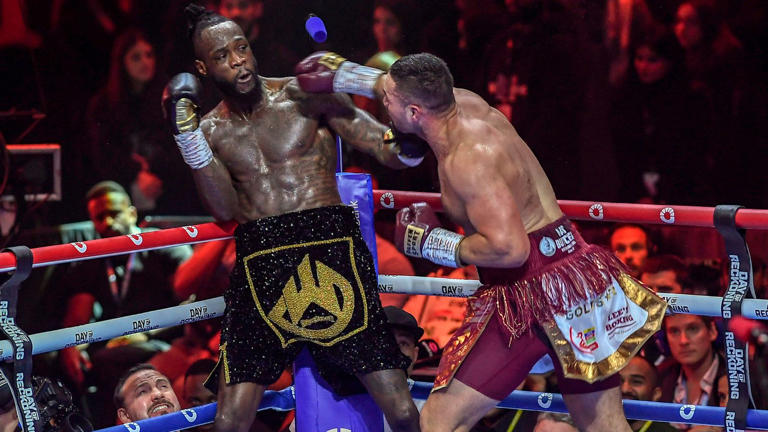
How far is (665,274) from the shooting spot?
4.20 metres

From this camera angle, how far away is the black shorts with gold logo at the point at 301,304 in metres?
2.78

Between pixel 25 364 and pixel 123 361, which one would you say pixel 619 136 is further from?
pixel 25 364

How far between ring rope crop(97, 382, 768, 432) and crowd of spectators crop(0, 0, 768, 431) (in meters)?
1.05

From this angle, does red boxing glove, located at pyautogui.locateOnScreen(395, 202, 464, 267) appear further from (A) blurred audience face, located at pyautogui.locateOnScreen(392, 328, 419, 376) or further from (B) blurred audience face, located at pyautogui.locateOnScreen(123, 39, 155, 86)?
(B) blurred audience face, located at pyautogui.locateOnScreen(123, 39, 155, 86)

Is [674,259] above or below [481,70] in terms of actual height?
below

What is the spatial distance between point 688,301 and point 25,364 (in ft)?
5.75

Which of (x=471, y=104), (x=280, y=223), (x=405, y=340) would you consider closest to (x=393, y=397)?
(x=405, y=340)

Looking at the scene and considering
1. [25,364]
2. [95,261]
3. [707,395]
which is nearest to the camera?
[25,364]

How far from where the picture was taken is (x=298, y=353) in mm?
2844

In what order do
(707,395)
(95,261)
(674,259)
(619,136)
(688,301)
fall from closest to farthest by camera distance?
(688,301)
(707,395)
(674,259)
(619,136)
(95,261)

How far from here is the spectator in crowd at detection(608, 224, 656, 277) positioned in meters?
4.41

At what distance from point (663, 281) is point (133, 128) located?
2908mm

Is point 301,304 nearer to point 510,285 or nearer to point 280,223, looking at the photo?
point 280,223

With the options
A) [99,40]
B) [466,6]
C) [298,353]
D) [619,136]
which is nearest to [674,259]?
[619,136]
